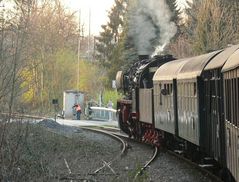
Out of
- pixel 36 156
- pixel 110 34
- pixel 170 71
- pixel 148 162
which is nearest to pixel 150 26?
pixel 170 71

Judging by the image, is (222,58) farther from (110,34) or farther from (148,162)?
(110,34)

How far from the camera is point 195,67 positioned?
46.0ft

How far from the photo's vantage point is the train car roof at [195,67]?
13.2 m

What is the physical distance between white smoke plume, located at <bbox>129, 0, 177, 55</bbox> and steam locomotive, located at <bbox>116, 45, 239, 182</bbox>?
9.24 ft

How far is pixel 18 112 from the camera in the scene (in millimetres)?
12477

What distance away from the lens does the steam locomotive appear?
31.2 feet

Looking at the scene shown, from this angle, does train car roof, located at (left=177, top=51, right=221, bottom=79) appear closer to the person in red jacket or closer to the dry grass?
the dry grass

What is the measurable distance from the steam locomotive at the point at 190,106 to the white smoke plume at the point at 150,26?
2.82 m

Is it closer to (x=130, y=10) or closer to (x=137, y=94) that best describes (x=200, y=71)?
(x=137, y=94)

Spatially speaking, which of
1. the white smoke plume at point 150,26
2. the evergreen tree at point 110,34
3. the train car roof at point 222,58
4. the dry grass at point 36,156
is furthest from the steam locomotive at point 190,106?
the evergreen tree at point 110,34

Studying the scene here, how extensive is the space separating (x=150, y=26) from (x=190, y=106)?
15.7m

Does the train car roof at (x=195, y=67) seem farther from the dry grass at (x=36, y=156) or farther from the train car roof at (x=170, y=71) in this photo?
the dry grass at (x=36, y=156)

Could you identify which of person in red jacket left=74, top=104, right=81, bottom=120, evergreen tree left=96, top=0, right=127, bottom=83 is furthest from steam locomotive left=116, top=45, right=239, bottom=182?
evergreen tree left=96, top=0, right=127, bottom=83

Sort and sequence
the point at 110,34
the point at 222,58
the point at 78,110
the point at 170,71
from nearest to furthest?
the point at 222,58 → the point at 170,71 → the point at 78,110 → the point at 110,34
